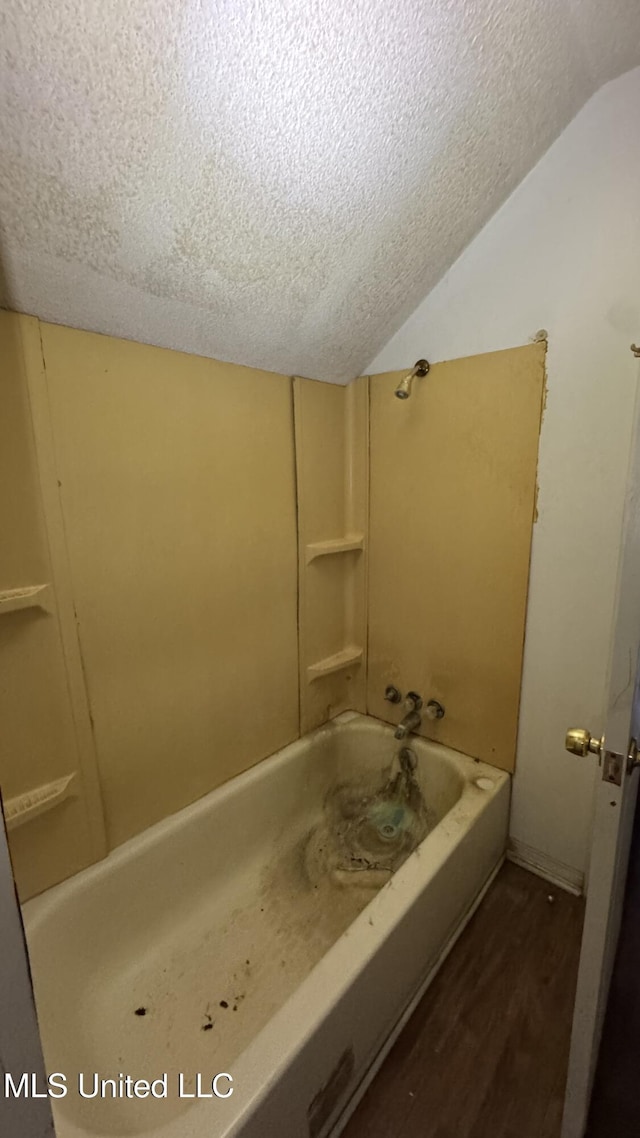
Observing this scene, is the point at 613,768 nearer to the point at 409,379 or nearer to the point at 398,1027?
the point at 398,1027

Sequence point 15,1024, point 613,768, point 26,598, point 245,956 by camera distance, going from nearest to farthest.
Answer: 1. point 15,1024
2. point 613,768
3. point 26,598
4. point 245,956

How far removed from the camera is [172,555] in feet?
4.16

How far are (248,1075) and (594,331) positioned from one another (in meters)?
1.75

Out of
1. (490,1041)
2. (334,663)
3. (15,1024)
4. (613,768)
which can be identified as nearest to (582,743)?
(613,768)

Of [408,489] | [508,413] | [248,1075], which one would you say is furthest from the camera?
[408,489]

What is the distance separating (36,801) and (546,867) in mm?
1564

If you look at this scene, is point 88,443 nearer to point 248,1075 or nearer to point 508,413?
point 508,413

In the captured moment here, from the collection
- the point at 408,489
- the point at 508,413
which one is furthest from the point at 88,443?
the point at 508,413

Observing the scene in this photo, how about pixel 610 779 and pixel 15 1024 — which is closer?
pixel 15 1024

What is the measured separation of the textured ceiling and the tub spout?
139 centimetres

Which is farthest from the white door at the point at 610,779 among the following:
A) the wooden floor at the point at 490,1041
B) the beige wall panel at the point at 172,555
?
the beige wall panel at the point at 172,555

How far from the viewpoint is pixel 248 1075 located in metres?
0.76

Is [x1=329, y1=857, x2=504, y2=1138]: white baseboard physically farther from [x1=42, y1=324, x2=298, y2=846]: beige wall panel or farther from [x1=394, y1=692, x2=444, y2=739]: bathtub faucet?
[x1=42, y1=324, x2=298, y2=846]: beige wall panel

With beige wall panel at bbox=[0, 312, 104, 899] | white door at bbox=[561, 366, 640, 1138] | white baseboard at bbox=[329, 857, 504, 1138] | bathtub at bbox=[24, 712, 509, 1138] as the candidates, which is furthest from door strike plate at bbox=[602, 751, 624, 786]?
beige wall panel at bbox=[0, 312, 104, 899]
